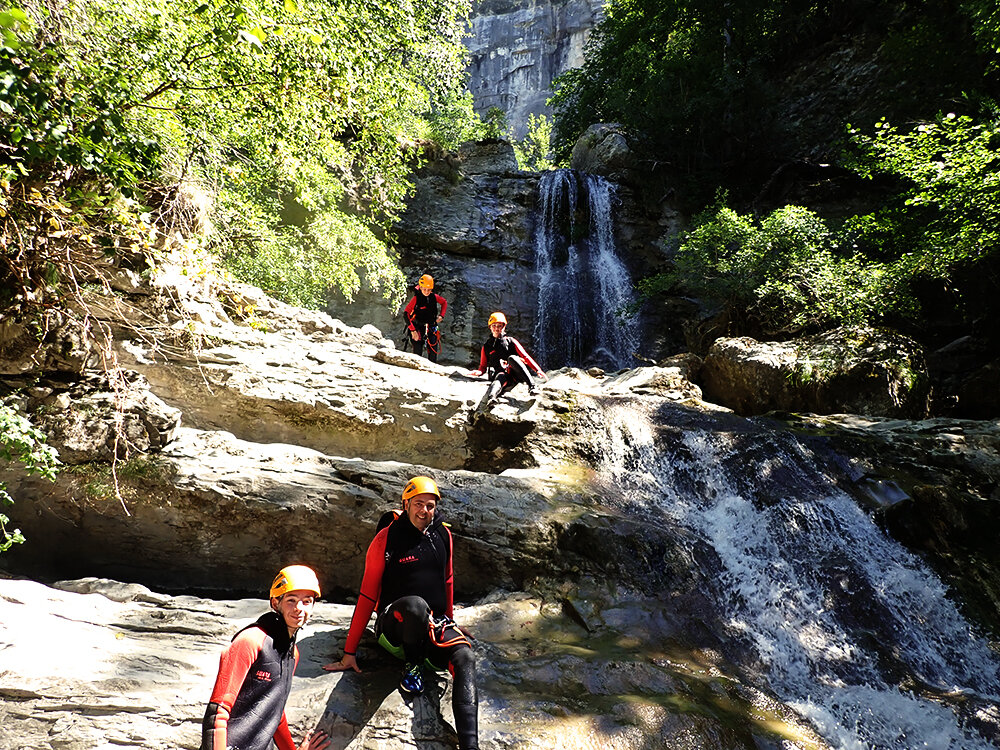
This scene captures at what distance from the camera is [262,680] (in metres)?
2.55

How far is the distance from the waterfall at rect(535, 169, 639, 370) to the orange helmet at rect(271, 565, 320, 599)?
14832mm

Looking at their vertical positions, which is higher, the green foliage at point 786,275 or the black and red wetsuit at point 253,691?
the green foliage at point 786,275

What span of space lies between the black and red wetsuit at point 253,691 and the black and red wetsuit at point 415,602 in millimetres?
694

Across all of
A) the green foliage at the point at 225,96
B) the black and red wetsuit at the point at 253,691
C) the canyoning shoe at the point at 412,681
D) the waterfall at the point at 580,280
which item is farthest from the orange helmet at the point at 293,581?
the waterfall at the point at 580,280

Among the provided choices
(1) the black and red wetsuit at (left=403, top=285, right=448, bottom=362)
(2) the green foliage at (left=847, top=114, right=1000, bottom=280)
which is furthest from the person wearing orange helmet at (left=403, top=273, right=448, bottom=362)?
(2) the green foliage at (left=847, top=114, right=1000, bottom=280)

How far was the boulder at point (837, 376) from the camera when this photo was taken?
976 centimetres

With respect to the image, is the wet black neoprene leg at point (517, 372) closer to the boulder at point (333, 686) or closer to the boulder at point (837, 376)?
the boulder at point (333, 686)

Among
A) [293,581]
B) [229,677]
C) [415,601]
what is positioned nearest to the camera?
[229,677]

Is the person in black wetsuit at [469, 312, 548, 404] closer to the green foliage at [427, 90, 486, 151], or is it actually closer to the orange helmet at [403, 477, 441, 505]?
the orange helmet at [403, 477, 441, 505]

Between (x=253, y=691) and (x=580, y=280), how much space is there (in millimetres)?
17160

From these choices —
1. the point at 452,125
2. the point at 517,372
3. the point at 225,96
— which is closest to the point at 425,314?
the point at 517,372

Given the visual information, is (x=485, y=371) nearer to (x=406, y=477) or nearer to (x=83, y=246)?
(x=406, y=477)

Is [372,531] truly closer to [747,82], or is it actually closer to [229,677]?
[229,677]

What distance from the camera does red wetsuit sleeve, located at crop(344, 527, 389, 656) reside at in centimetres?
338
